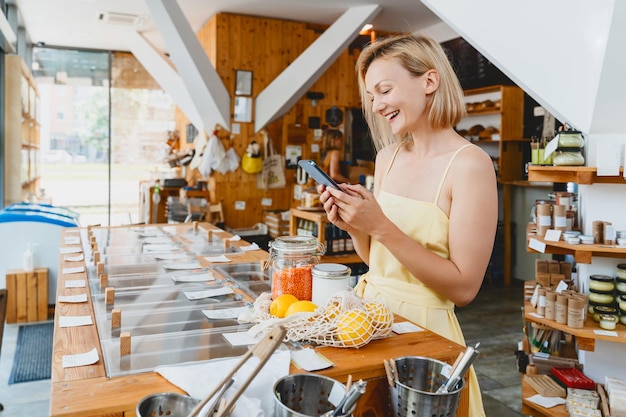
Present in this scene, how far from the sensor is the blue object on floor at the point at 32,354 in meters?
3.64

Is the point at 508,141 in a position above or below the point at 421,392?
above

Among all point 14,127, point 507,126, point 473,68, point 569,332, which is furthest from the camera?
point 473,68

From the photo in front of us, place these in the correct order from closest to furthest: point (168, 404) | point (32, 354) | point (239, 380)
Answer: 1. point (168, 404)
2. point (239, 380)
3. point (32, 354)

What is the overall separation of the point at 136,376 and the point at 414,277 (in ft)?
2.58

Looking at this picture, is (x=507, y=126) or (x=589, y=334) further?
(x=507, y=126)

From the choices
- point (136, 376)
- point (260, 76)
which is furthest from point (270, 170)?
point (136, 376)

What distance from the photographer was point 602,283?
294 cm

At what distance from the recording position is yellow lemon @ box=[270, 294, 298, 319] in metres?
1.41

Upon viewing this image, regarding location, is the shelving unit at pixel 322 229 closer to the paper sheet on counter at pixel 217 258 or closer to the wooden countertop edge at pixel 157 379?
the paper sheet on counter at pixel 217 258

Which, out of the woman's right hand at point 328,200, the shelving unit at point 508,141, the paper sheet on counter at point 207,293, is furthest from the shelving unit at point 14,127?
the woman's right hand at point 328,200

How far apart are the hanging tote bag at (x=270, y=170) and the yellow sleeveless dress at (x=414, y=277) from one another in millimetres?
6436

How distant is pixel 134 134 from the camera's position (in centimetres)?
1048

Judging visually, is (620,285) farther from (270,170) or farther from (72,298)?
(270,170)

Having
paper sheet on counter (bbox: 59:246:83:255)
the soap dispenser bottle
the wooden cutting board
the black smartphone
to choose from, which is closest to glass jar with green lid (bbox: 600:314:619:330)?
the wooden cutting board
